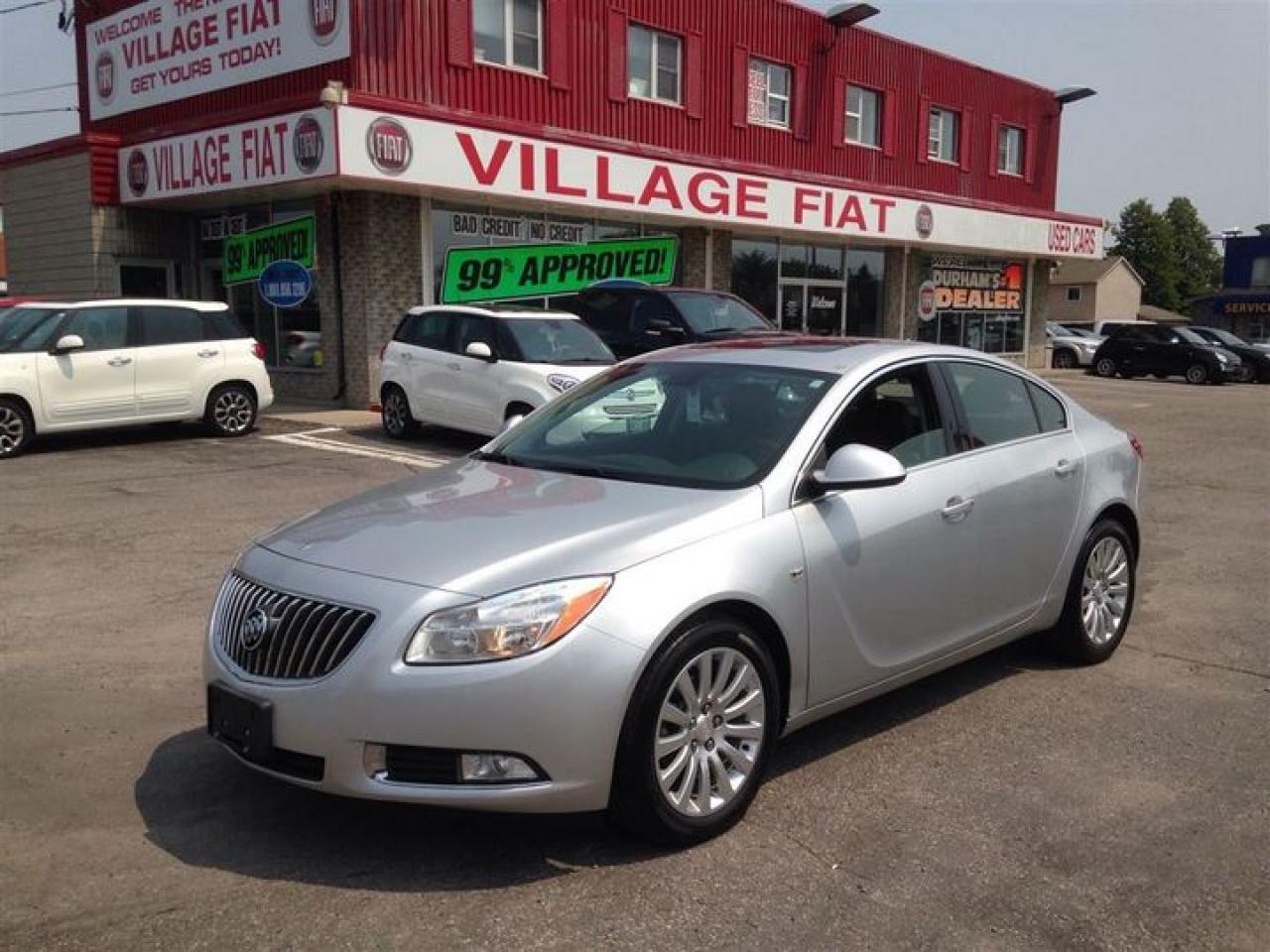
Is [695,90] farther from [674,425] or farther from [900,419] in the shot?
[674,425]

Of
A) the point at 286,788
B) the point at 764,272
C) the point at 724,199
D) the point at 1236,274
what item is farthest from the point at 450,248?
the point at 1236,274

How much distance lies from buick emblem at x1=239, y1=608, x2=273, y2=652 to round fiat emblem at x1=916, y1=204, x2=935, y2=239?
23215 millimetres

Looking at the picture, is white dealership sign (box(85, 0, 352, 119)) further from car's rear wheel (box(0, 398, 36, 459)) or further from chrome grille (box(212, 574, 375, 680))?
chrome grille (box(212, 574, 375, 680))

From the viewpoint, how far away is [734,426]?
14.4 feet

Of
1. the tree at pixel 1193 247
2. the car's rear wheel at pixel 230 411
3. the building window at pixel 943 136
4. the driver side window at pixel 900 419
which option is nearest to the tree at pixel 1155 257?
the tree at pixel 1193 247

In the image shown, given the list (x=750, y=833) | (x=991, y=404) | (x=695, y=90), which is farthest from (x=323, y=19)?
(x=750, y=833)

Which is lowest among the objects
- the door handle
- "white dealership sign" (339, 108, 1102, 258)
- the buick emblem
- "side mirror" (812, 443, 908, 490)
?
the buick emblem

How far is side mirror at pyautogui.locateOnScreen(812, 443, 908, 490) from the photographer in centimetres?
392

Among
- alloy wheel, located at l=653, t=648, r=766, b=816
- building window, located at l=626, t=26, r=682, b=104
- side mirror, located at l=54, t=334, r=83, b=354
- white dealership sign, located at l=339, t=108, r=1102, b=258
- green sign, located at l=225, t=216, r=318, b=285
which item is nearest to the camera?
alloy wheel, located at l=653, t=648, r=766, b=816

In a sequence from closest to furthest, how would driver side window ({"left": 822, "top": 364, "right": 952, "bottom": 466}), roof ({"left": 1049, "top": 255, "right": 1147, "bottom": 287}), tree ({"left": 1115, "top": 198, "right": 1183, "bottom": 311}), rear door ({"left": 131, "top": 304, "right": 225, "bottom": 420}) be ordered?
driver side window ({"left": 822, "top": 364, "right": 952, "bottom": 466}), rear door ({"left": 131, "top": 304, "right": 225, "bottom": 420}), roof ({"left": 1049, "top": 255, "right": 1147, "bottom": 287}), tree ({"left": 1115, "top": 198, "right": 1183, "bottom": 311})

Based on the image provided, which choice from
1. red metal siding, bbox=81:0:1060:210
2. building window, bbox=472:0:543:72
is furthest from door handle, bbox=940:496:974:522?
building window, bbox=472:0:543:72

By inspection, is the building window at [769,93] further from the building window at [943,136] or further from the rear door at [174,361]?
the rear door at [174,361]

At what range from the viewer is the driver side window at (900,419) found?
4.41m

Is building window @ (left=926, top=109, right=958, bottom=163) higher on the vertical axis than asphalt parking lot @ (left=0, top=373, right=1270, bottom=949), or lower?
higher
